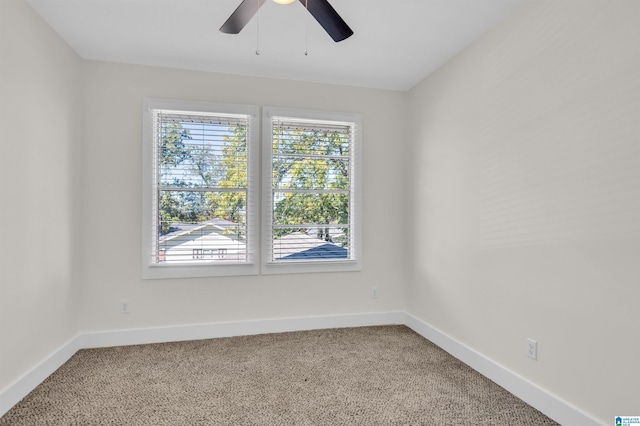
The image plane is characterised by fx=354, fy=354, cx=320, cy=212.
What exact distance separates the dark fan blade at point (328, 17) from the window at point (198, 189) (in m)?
1.68

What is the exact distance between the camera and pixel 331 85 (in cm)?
376

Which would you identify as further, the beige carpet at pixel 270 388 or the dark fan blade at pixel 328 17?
the beige carpet at pixel 270 388

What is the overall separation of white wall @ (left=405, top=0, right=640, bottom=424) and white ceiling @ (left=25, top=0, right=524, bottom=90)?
1.00 ft

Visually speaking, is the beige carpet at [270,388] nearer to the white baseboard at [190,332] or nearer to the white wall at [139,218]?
the white baseboard at [190,332]

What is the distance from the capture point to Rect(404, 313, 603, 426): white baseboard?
200 centimetres

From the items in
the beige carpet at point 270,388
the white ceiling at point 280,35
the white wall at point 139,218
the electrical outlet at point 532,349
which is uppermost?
the white ceiling at point 280,35

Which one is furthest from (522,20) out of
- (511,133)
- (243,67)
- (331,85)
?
(243,67)

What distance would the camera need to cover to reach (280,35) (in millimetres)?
2783

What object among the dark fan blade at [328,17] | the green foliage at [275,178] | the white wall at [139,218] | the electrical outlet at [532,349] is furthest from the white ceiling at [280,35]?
the electrical outlet at [532,349]

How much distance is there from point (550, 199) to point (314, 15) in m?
1.75

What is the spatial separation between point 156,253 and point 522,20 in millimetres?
3466

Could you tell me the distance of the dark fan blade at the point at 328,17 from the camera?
180cm

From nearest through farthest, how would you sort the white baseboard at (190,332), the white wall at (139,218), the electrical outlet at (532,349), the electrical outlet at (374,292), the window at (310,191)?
the electrical outlet at (532,349) → the white baseboard at (190,332) → the white wall at (139,218) → the window at (310,191) → the electrical outlet at (374,292)

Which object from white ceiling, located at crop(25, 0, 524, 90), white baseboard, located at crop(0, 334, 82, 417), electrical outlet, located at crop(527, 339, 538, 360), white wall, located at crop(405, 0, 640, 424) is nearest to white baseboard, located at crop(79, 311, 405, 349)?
white baseboard, located at crop(0, 334, 82, 417)
